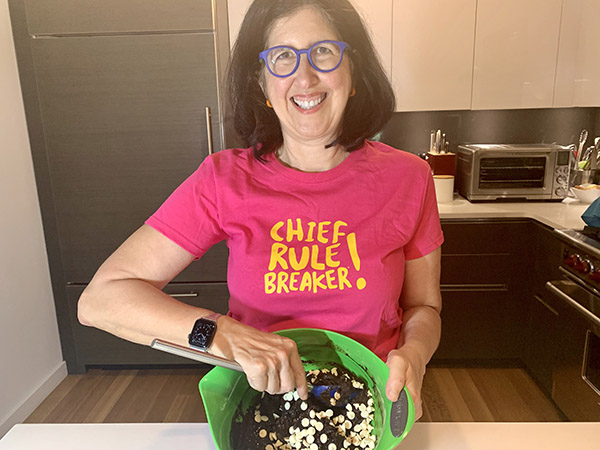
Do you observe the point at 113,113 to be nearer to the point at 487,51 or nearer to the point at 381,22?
the point at 381,22

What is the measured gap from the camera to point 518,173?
8.11ft

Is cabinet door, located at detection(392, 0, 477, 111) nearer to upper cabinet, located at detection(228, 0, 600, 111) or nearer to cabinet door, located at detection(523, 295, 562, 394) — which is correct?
upper cabinet, located at detection(228, 0, 600, 111)

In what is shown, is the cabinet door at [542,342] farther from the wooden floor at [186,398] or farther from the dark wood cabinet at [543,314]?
the wooden floor at [186,398]

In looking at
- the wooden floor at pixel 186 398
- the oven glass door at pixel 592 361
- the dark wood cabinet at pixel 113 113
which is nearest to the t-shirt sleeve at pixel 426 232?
the oven glass door at pixel 592 361

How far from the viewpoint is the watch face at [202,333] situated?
77cm

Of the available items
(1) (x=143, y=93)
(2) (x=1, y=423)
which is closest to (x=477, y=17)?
(1) (x=143, y=93)

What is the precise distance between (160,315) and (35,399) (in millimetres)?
1958

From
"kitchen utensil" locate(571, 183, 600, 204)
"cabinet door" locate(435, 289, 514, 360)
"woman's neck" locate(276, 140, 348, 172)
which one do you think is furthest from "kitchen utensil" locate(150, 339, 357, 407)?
"kitchen utensil" locate(571, 183, 600, 204)

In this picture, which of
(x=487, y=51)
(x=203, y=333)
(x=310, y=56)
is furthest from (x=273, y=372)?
(x=487, y=51)

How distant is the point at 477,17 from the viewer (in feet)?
7.55

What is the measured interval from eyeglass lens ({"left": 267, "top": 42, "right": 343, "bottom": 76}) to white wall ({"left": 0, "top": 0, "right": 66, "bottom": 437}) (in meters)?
1.77

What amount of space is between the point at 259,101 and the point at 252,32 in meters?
0.15

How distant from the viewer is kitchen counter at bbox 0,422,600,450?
0.81 meters

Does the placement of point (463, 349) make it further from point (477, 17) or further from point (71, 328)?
point (71, 328)
